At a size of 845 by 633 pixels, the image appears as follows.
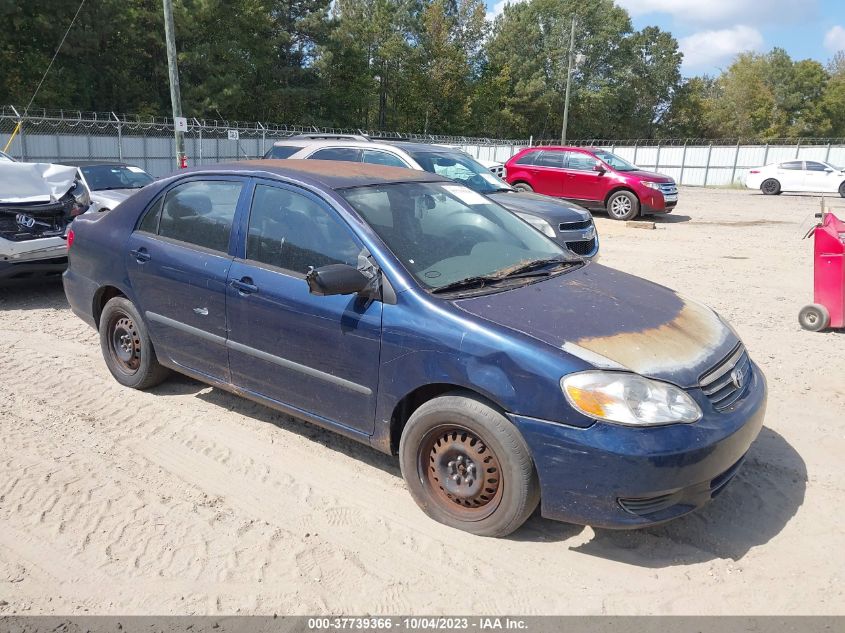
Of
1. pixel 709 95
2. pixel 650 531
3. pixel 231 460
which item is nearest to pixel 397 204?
pixel 231 460

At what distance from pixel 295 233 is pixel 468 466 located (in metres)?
1.68

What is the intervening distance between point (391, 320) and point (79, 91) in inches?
1569

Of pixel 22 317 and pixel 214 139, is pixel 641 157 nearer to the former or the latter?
pixel 214 139

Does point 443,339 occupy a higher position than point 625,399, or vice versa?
point 443,339

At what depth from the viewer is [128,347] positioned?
16.5 feet

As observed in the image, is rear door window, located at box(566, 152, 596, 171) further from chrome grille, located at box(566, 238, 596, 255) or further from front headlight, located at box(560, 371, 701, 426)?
front headlight, located at box(560, 371, 701, 426)

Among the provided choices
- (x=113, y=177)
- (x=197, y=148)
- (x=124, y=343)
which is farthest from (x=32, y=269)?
(x=197, y=148)

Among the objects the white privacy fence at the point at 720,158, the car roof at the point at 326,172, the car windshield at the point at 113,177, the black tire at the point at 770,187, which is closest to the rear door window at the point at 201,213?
the car roof at the point at 326,172

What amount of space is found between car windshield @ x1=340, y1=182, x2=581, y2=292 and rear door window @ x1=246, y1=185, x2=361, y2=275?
18 cm

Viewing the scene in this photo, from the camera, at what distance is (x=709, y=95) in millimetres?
82250

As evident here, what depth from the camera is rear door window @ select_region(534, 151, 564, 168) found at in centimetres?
1697

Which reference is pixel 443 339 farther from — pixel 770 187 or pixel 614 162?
pixel 770 187

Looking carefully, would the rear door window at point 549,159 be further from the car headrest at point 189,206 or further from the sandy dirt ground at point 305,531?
the car headrest at point 189,206

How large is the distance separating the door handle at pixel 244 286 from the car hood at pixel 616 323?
52.1 inches
